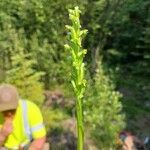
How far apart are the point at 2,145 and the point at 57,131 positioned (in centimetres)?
215

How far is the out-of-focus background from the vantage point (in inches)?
269

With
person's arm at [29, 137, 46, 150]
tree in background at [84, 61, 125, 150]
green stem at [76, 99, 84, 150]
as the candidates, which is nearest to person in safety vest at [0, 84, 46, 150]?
person's arm at [29, 137, 46, 150]

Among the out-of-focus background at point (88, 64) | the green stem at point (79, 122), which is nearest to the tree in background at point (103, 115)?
the out-of-focus background at point (88, 64)

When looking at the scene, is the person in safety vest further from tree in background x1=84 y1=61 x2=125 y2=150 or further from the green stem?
the green stem

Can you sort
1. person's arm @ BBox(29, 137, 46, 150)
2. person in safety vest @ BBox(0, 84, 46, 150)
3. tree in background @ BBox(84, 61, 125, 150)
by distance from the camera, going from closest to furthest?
person in safety vest @ BBox(0, 84, 46, 150)
person's arm @ BBox(29, 137, 46, 150)
tree in background @ BBox(84, 61, 125, 150)

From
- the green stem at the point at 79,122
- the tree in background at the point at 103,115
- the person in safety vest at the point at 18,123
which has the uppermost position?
the green stem at the point at 79,122

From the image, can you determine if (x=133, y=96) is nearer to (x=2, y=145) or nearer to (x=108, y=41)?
(x=108, y=41)

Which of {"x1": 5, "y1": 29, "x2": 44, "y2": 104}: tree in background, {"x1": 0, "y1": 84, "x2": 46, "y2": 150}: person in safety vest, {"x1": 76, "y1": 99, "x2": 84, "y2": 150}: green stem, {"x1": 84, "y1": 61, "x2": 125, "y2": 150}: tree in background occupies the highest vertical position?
{"x1": 76, "y1": 99, "x2": 84, "y2": 150}: green stem

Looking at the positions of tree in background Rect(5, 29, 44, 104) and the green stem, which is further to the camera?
tree in background Rect(5, 29, 44, 104)

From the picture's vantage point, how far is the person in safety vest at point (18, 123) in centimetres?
477

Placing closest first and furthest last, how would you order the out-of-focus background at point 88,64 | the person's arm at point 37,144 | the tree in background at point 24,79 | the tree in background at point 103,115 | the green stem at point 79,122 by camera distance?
the green stem at point 79,122 < the person's arm at point 37,144 < the tree in background at point 103,115 < the out-of-focus background at point 88,64 < the tree in background at point 24,79

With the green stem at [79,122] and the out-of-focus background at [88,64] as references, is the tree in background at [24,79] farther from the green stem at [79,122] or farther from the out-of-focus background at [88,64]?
the green stem at [79,122]

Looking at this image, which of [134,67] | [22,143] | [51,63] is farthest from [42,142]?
[134,67]

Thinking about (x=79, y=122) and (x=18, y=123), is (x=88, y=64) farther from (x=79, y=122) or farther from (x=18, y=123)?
(x=79, y=122)
